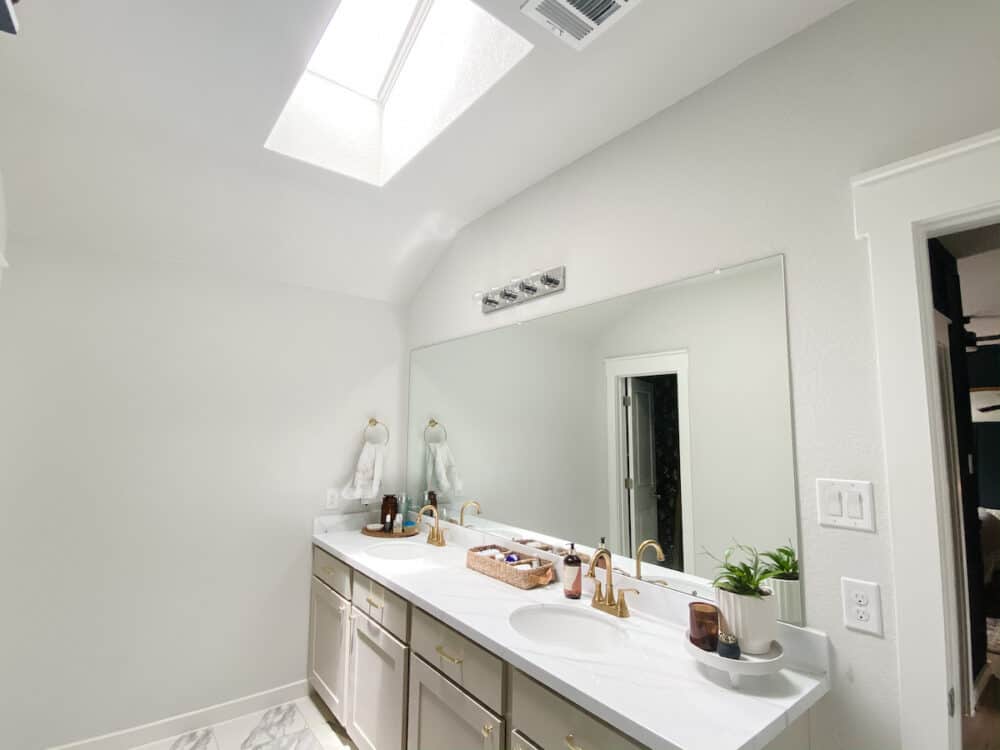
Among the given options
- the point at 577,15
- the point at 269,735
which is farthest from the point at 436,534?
the point at 577,15

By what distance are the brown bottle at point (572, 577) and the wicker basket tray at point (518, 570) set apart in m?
0.13

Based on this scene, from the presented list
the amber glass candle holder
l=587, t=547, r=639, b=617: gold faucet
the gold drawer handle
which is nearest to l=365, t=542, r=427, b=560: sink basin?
the gold drawer handle

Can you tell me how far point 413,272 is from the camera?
9.45ft

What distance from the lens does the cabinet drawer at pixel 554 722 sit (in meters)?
1.07

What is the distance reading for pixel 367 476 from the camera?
273 cm

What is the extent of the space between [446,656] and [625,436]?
946 mm

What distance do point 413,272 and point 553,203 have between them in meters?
1.09

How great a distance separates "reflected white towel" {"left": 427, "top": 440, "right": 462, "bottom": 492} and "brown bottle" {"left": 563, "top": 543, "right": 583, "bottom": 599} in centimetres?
99

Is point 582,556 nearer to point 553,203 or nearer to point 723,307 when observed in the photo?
point 723,307

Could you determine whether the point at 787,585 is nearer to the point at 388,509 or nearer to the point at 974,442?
the point at 974,442

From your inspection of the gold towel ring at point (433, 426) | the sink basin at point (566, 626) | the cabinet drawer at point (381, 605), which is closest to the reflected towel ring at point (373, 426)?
the gold towel ring at point (433, 426)

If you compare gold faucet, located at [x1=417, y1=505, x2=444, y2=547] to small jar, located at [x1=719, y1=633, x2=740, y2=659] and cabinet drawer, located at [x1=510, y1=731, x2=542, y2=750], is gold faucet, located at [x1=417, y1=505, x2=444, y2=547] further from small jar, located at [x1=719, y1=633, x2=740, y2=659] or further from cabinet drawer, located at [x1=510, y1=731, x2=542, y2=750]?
small jar, located at [x1=719, y1=633, x2=740, y2=659]

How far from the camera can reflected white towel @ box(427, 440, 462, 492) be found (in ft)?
8.73

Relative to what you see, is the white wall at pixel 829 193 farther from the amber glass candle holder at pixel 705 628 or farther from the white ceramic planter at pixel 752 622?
the amber glass candle holder at pixel 705 628
